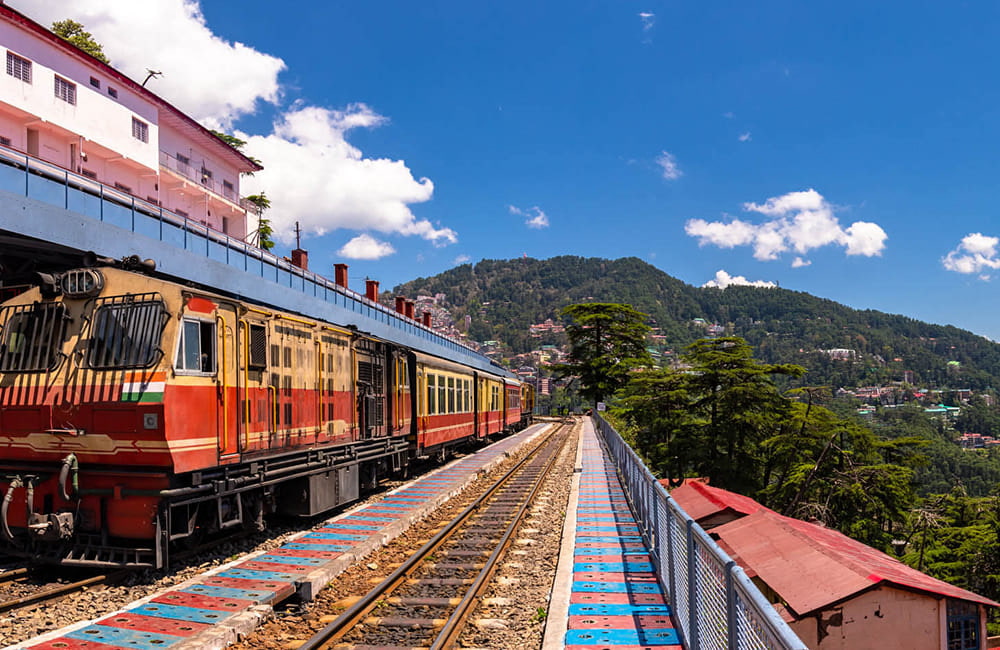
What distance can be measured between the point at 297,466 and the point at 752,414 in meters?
18.7

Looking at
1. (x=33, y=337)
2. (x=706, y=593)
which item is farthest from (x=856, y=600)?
(x=33, y=337)

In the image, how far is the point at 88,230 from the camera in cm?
1409

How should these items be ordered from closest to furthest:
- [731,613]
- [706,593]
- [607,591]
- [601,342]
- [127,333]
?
[731,613], [706,593], [607,591], [127,333], [601,342]

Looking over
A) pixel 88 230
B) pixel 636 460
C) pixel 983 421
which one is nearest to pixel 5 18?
pixel 88 230

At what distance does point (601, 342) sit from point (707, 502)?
1848 inches

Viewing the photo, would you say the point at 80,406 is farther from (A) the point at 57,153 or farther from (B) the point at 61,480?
(A) the point at 57,153

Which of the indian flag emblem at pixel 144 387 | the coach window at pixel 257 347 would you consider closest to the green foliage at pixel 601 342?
the coach window at pixel 257 347

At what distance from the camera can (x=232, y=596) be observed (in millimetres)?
7395

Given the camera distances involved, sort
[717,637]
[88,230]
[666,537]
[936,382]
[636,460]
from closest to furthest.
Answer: [717,637] → [666,537] → [636,460] → [88,230] → [936,382]

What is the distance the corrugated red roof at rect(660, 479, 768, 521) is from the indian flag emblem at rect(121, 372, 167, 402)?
8.41 metres

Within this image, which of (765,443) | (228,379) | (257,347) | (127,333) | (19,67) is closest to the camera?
(127,333)

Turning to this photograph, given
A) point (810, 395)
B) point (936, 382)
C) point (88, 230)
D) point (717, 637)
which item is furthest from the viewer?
point (936, 382)

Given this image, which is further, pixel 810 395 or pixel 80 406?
pixel 810 395

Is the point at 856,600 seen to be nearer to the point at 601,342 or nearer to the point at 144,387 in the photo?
the point at 144,387
